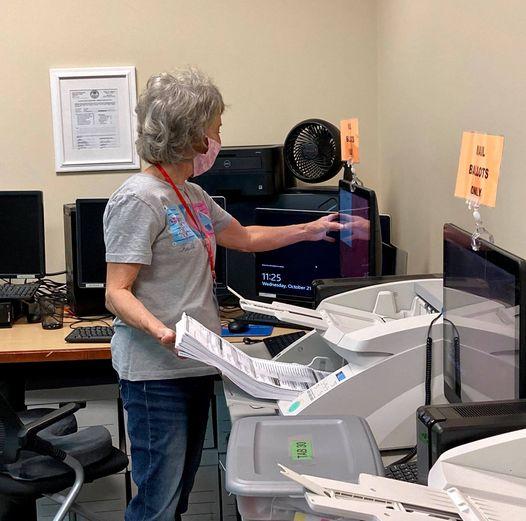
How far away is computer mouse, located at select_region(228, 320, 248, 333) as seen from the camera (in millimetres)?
2758

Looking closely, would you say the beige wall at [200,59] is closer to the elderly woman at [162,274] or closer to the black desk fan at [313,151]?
the black desk fan at [313,151]

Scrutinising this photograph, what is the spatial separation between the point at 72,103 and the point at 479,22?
6.17 ft

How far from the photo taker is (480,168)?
1.54m

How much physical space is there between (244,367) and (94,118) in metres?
1.88

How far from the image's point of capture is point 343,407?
5.59ft

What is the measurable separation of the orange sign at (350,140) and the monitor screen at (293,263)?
217 millimetres

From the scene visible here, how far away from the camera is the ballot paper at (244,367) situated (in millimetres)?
1674

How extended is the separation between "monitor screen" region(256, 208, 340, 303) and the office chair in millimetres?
804

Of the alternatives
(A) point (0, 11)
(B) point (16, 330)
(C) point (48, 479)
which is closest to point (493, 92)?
(C) point (48, 479)

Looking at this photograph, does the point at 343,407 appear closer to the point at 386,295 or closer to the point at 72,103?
the point at 386,295

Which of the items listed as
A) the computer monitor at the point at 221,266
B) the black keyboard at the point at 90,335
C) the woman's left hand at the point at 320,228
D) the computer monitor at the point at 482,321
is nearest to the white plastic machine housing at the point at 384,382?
the computer monitor at the point at 482,321

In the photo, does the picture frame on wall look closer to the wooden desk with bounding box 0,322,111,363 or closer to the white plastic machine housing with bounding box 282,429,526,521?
the wooden desk with bounding box 0,322,111,363

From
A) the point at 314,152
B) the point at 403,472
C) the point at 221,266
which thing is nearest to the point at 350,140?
the point at 314,152

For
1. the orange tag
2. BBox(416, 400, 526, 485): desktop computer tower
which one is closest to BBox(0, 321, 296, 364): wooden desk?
the orange tag
